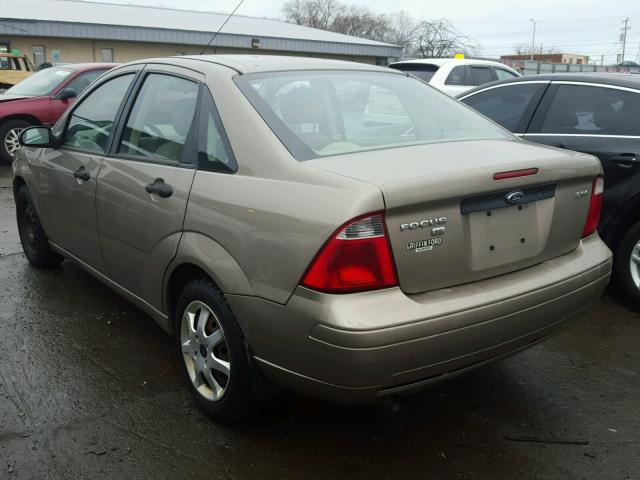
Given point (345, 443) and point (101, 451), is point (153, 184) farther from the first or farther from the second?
point (345, 443)

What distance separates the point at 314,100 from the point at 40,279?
300 centimetres

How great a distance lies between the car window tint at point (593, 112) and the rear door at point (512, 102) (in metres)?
0.17

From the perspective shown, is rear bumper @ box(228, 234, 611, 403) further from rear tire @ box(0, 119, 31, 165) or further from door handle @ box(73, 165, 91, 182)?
rear tire @ box(0, 119, 31, 165)

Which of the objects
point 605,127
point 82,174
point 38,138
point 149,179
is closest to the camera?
point 149,179

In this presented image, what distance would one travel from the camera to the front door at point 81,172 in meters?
3.76

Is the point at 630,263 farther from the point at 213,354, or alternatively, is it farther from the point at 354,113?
the point at 213,354

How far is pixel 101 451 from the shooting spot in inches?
108

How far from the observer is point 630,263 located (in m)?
4.39

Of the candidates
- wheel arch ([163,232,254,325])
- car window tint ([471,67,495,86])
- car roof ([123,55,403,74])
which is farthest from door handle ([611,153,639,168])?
car window tint ([471,67,495,86])

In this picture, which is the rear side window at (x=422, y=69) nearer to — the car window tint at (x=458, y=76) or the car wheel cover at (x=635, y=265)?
the car window tint at (x=458, y=76)

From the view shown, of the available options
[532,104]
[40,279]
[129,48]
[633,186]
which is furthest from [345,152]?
→ [129,48]

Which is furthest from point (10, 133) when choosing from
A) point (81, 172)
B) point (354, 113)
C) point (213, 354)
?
point (213, 354)

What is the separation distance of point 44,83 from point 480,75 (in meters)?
7.85

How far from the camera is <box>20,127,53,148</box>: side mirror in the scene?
4.24m
